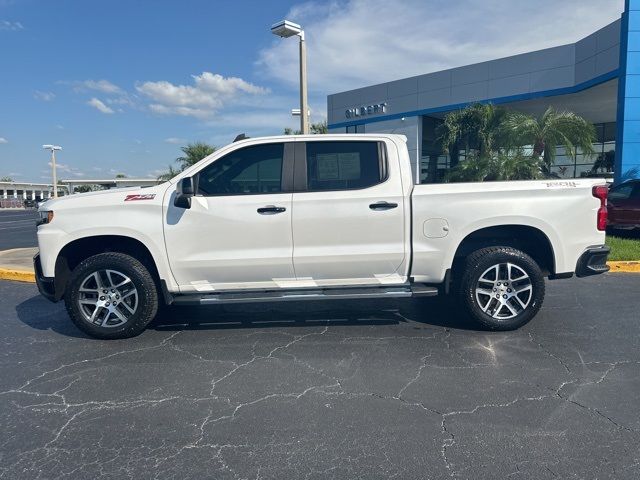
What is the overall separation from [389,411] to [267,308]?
288 centimetres

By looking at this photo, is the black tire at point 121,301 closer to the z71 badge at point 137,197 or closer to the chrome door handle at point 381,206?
the z71 badge at point 137,197

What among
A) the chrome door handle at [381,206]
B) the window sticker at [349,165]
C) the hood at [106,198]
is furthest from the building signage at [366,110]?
the hood at [106,198]

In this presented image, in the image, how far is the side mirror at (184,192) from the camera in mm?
4434

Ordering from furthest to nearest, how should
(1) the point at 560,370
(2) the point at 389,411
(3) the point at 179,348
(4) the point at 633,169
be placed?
1. (4) the point at 633,169
2. (3) the point at 179,348
3. (1) the point at 560,370
4. (2) the point at 389,411

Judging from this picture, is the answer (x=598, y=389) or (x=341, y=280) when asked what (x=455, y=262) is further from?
(x=598, y=389)

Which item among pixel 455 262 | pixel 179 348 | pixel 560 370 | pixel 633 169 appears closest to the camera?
pixel 560 370

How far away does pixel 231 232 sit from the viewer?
466 cm

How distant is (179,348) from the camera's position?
455 centimetres

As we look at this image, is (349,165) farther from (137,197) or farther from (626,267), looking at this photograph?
(626,267)

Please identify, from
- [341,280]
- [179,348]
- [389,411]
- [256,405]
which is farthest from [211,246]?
[389,411]

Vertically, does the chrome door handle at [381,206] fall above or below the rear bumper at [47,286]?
above

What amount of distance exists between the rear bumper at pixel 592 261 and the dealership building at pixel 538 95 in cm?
1242

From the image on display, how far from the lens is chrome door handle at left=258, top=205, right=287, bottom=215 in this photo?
4645 mm

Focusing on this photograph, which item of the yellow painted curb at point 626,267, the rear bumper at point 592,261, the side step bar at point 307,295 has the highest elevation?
the rear bumper at point 592,261
